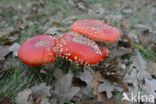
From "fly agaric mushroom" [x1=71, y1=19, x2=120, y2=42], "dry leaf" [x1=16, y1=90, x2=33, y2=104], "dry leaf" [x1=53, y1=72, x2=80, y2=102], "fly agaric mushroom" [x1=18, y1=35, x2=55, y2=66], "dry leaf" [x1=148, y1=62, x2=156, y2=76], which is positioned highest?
"fly agaric mushroom" [x1=71, y1=19, x2=120, y2=42]

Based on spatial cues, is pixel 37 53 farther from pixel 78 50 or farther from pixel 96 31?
pixel 96 31

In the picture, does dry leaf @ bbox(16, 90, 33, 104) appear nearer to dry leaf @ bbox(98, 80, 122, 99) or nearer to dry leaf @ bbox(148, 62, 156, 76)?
dry leaf @ bbox(98, 80, 122, 99)

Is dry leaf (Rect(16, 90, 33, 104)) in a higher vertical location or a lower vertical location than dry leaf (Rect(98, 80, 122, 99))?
lower

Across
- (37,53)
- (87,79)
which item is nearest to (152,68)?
(87,79)

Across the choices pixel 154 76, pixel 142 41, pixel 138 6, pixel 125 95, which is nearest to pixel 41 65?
pixel 125 95

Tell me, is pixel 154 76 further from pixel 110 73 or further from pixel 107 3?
pixel 107 3

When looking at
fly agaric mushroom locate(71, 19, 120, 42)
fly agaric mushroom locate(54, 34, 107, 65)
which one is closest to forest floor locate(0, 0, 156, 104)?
fly agaric mushroom locate(54, 34, 107, 65)
